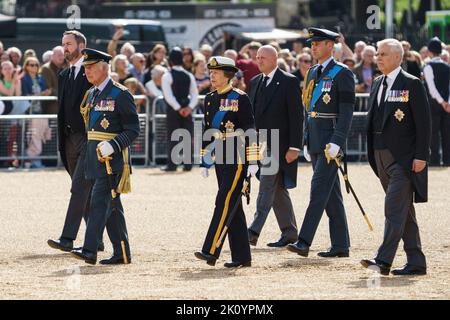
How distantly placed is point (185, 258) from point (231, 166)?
116 cm

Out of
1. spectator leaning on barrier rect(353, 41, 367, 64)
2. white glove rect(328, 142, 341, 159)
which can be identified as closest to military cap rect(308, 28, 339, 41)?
white glove rect(328, 142, 341, 159)

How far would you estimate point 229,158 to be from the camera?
12031 millimetres

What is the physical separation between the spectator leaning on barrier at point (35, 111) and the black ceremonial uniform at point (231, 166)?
9717 millimetres

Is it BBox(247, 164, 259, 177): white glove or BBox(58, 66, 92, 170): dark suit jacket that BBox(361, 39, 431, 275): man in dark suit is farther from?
BBox(58, 66, 92, 170): dark suit jacket

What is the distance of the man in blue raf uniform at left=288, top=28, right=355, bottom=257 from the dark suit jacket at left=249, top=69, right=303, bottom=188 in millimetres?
478

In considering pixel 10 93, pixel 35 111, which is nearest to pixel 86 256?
pixel 35 111

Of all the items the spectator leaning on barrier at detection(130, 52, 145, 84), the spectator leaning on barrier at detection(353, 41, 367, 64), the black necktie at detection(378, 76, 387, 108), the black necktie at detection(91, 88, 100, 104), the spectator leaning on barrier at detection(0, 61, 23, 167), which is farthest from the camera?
the spectator leaning on barrier at detection(353, 41, 367, 64)

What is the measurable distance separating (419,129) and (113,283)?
269 centimetres

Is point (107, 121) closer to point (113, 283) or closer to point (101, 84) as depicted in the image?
point (101, 84)

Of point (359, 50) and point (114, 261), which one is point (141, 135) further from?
point (114, 261)

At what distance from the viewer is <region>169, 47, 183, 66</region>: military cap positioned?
21062mm

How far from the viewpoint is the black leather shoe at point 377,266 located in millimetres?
11289
